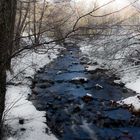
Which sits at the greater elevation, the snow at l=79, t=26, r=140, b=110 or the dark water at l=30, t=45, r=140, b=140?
the snow at l=79, t=26, r=140, b=110

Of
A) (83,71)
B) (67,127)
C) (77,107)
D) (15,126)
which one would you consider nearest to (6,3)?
(15,126)

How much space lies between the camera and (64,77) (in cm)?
1819

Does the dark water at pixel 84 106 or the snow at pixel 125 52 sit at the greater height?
the snow at pixel 125 52

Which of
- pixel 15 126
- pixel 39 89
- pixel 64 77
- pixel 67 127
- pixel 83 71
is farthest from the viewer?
pixel 83 71

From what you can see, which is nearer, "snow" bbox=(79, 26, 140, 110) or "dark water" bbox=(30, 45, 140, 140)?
"dark water" bbox=(30, 45, 140, 140)

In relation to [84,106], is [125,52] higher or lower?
higher

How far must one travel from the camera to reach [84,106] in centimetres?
1218

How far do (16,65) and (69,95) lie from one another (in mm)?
3989

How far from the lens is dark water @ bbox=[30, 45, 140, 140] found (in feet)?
30.7

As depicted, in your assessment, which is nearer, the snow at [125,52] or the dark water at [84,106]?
the dark water at [84,106]

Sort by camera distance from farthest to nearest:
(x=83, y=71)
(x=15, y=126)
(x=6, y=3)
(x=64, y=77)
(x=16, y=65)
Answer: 1. (x=83, y=71)
2. (x=64, y=77)
3. (x=16, y=65)
4. (x=15, y=126)
5. (x=6, y=3)

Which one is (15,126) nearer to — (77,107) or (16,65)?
(77,107)

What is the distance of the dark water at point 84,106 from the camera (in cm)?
937

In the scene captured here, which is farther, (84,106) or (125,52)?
(125,52)
